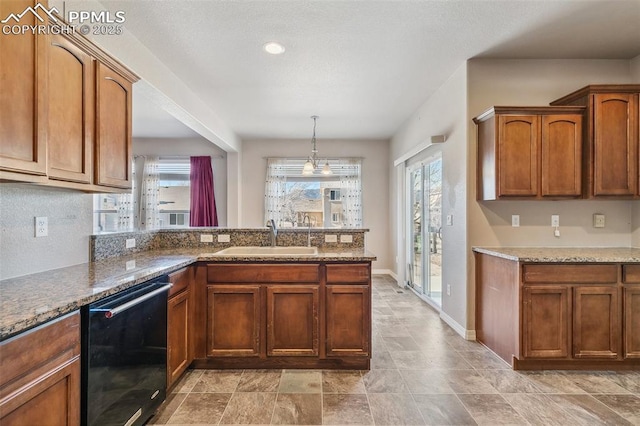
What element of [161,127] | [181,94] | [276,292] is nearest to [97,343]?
[276,292]

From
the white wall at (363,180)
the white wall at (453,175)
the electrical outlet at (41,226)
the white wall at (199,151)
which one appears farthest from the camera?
the white wall at (363,180)

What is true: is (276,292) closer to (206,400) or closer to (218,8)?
(206,400)

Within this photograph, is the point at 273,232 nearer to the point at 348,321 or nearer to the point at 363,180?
A: the point at 348,321

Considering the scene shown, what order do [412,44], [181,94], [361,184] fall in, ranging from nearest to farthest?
[412,44]
[181,94]
[361,184]

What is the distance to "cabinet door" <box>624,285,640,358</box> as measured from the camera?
7.79ft

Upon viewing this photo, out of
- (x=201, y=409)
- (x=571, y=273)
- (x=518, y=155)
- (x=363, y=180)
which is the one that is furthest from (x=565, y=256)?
(x=363, y=180)

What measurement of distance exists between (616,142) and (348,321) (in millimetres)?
2733

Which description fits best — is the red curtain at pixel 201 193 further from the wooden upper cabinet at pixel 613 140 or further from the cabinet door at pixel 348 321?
the wooden upper cabinet at pixel 613 140

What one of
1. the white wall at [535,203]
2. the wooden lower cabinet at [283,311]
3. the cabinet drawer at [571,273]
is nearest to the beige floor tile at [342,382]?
the wooden lower cabinet at [283,311]

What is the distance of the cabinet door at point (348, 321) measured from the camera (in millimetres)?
2395

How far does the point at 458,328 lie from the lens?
10.5 ft

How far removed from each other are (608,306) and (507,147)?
1.45 metres

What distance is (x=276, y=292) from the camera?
2395 mm

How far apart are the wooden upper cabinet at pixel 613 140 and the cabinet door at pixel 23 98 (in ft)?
12.5
